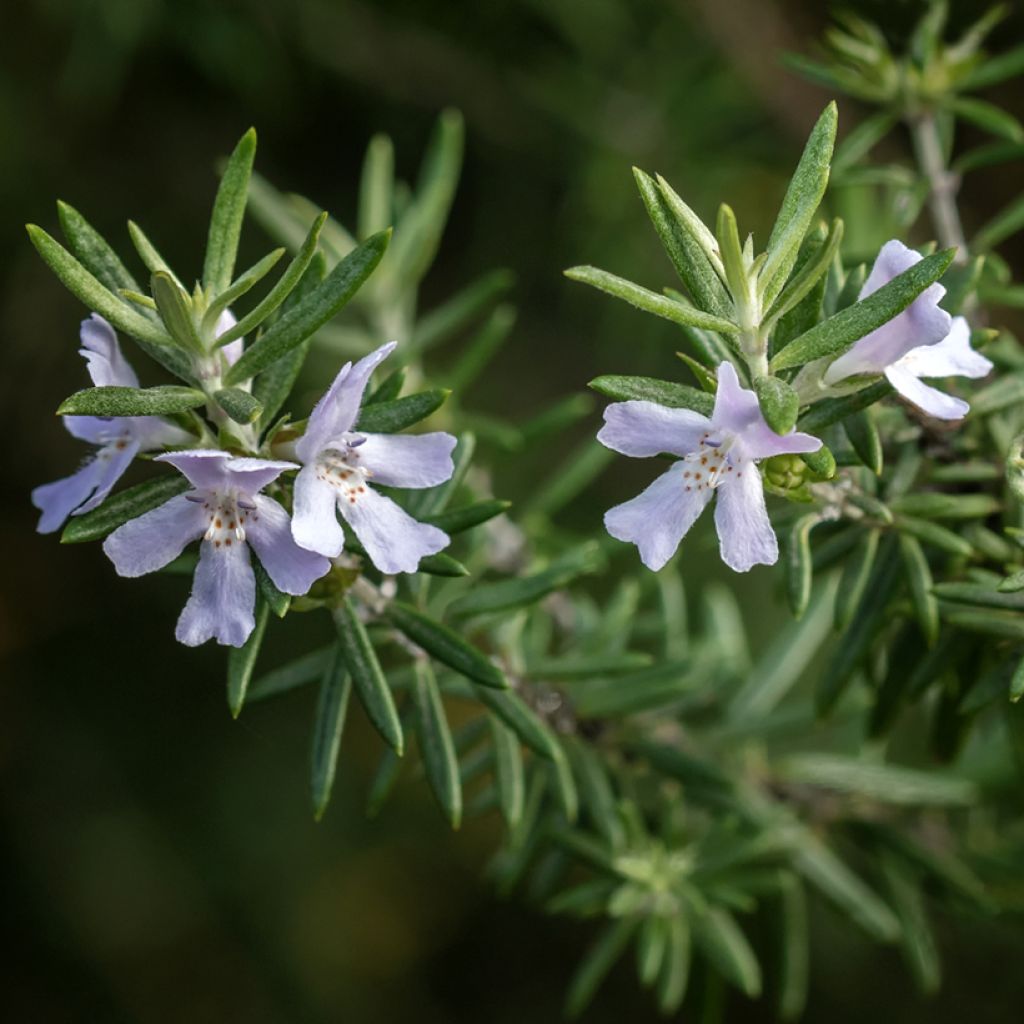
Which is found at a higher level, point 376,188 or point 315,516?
point 376,188

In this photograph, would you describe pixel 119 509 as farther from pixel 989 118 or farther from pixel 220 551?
pixel 989 118

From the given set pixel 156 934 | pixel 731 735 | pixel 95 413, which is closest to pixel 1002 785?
pixel 731 735

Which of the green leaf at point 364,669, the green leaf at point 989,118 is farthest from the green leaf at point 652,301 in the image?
the green leaf at point 989,118

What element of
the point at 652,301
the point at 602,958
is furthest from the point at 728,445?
the point at 602,958

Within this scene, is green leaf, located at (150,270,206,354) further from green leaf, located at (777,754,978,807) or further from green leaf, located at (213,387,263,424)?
green leaf, located at (777,754,978,807)

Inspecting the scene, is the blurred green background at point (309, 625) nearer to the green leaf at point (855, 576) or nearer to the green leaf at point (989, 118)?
the green leaf at point (989, 118)

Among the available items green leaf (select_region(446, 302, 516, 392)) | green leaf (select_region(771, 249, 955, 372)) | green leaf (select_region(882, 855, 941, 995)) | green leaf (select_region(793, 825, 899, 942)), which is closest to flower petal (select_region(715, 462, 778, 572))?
green leaf (select_region(771, 249, 955, 372))

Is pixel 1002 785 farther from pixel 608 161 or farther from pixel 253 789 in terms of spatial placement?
pixel 253 789
